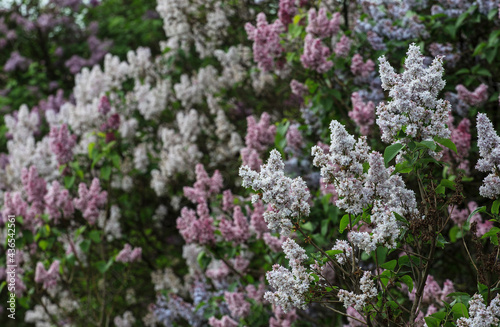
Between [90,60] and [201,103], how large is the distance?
10.5 ft

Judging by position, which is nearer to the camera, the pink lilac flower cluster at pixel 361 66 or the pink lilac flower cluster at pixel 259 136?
the pink lilac flower cluster at pixel 361 66

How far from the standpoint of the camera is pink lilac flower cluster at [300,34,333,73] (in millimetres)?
3754

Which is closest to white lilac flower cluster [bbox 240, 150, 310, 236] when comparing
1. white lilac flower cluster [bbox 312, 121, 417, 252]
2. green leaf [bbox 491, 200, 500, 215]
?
white lilac flower cluster [bbox 312, 121, 417, 252]

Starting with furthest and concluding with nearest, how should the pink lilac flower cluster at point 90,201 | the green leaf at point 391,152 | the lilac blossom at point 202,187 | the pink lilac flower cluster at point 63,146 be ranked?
the pink lilac flower cluster at point 63,146, the pink lilac flower cluster at point 90,201, the lilac blossom at point 202,187, the green leaf at point 391,152

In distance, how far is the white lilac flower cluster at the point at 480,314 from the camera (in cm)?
184

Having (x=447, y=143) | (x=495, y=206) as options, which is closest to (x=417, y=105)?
(x=447, y=143)

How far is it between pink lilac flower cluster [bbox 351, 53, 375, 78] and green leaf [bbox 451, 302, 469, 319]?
2.23 metres

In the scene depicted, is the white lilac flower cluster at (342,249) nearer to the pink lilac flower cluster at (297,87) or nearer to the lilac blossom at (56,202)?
the pink lilac flower cluster at (297,87)

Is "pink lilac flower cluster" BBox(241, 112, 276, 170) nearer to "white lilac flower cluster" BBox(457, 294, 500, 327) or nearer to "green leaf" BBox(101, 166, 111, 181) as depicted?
"green leaf" BBox(101, 166, 111, 181)

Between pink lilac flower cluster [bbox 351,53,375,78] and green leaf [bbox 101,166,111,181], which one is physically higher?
pink lilac flower cluster [bbox 351,53,375,78]

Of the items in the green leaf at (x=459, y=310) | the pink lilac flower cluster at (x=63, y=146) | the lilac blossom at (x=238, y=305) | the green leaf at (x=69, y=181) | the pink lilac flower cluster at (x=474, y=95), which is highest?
the pink lilac flower cluster at (x=474, y=95)

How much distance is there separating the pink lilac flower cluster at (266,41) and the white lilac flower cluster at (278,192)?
2.25 meters

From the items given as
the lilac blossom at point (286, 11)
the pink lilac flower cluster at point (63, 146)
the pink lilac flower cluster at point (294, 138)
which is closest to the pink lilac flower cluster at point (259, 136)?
the pink lilac flower cluster at point (294, 138)

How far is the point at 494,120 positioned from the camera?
4.40 metres
